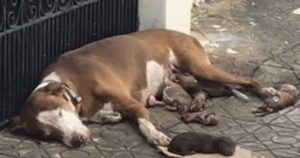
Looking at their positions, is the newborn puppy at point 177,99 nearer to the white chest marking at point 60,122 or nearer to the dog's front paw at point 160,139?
the dog's front paw at point 160,139

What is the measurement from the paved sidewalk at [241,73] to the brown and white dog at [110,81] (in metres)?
0.10

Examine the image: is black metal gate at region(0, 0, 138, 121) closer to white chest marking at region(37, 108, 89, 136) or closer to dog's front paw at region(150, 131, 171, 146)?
white chest marking at region(37, 108, 89, 136)

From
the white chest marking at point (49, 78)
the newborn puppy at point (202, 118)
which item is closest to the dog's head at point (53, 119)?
the white chest marking at point (49, 78)

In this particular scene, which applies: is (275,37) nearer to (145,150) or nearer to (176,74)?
(176,74)

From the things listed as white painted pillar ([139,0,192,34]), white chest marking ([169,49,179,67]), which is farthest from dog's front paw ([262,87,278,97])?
white painted pillar ([139,0,192,34])

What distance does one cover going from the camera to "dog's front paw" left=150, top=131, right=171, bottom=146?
628 cm

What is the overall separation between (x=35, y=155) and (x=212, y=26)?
3.19 metres

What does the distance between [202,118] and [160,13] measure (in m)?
1.56

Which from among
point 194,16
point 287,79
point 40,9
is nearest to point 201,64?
point 287,79

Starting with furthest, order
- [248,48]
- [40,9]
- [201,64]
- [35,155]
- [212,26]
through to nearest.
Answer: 1. [212,26]
2. [248,48]
3. [201,64]
4. [40,9]
5. [35,155]

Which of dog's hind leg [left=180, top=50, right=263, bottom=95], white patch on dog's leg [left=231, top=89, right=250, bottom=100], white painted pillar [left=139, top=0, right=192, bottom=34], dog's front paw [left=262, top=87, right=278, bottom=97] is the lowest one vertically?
white patch on dog's leg [left=231, top=89, right=250, bottom=100]

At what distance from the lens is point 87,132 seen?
6297 millimetres

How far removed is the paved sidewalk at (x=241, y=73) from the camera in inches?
247

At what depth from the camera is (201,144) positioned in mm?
6074
